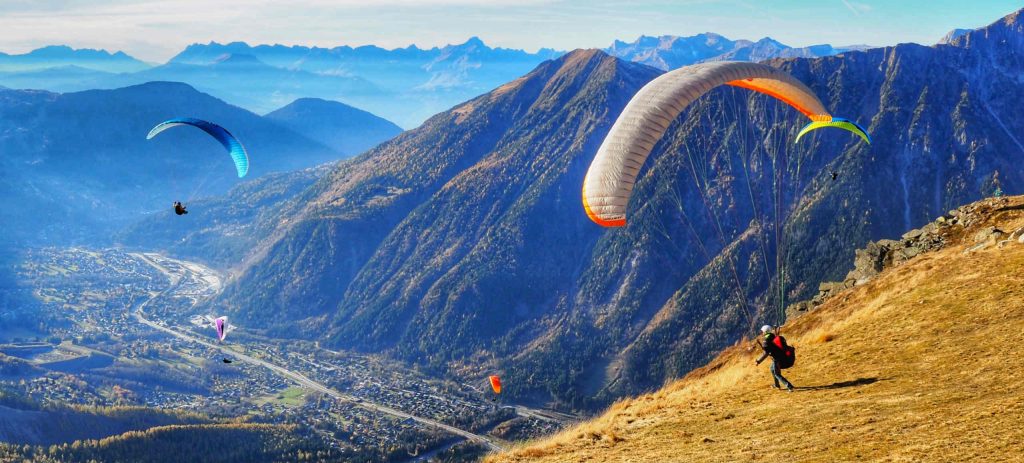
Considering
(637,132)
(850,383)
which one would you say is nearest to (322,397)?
(637,132)

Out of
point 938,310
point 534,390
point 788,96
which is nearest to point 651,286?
point 534,390

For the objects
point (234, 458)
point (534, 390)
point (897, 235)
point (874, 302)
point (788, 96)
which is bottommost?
point (534, 390)

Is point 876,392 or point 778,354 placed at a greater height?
point 778,354

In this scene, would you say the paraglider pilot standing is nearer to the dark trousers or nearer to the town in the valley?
the dark trousers

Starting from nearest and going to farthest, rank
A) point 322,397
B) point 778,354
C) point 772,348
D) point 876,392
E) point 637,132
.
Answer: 1. point 876,392
2. point 772,348
3. point 778,354
4. point 637,132
5. point 322,397

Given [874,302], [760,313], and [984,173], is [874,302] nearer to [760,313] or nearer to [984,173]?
[760,313]

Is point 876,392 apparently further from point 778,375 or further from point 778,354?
point 778,375

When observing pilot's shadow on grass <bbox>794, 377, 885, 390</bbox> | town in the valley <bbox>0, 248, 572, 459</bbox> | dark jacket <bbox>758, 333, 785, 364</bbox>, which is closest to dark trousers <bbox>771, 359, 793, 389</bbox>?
dark jacket <bbox>758, 333, 785, 364</bbox>

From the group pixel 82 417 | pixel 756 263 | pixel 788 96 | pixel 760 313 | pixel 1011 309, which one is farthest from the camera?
pixel 756 263
